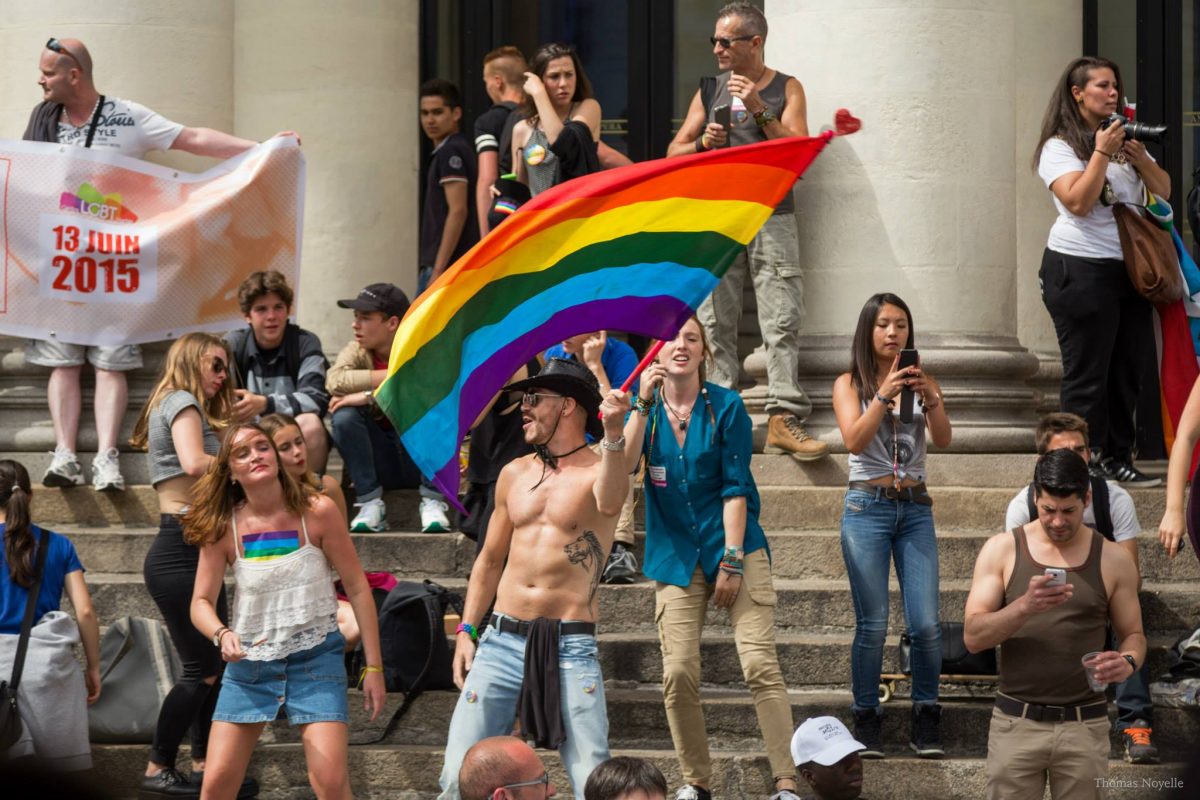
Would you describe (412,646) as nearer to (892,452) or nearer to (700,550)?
(700,550)

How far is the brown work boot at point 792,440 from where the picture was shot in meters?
10.5

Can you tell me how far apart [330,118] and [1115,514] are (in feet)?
22.3

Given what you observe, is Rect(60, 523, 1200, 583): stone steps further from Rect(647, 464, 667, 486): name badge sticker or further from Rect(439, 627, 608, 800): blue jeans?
Rect(439, 627, 608, 800): blue jeans

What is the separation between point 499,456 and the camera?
29.8ft

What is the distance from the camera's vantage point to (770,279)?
1070cm

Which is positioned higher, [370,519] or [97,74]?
[97,74]

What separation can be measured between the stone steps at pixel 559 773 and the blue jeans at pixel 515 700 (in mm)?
1229

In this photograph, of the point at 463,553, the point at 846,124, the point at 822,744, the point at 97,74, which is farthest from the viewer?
the point at 97,74

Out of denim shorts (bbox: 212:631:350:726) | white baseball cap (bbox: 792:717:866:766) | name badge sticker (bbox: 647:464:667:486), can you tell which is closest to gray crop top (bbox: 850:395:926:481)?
name badge sticker (bbox: 647:464:667:486)

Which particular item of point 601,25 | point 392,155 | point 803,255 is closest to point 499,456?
point 803,255

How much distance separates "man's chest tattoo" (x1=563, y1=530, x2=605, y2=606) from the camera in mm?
7242

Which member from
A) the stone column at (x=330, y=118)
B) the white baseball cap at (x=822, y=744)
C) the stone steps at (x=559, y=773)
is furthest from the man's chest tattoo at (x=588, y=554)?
the stone column at (x=330, y=118)

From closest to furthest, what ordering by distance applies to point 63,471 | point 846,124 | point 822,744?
point 822,744 → point 846,124 → point 63,471

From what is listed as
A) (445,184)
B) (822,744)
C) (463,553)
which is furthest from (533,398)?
(445,184)
